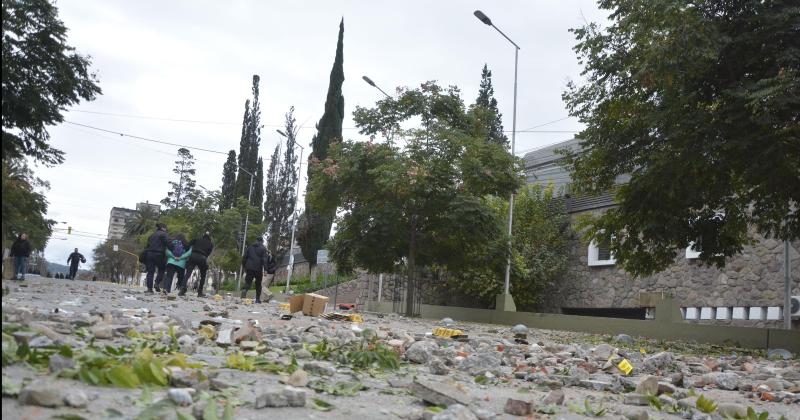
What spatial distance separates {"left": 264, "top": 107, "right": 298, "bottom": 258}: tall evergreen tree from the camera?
56938 millimetres

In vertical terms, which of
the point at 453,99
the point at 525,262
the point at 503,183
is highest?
the point at 453,99

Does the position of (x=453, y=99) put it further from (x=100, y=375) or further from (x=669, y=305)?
(x=100, y=375)

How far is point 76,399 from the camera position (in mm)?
2975

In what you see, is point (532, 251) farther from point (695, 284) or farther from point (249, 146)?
point (249, 146)

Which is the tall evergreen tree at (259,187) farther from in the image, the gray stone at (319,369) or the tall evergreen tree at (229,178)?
the gray stone at (319,369)

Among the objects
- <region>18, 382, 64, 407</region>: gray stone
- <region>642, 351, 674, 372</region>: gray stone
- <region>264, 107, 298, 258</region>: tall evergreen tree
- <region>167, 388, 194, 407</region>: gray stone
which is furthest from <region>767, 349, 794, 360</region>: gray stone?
<region>264, 107, 298, 258</region>: tall evergreen tree

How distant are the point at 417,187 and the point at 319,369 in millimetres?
14256

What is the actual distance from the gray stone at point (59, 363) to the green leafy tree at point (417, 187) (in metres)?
15.2

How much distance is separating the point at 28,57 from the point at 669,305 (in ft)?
49.7

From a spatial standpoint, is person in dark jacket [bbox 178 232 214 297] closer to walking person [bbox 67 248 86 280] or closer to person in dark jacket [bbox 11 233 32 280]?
person in dark jacket [bbox 11 233 32 280]

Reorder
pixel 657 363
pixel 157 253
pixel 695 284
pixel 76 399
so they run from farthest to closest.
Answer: pixel 695 284, pixel 157 253, pixel 657 363, pixel 76 399

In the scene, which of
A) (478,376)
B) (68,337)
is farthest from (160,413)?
(478,376)

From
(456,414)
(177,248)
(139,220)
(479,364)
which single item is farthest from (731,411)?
(139,220)

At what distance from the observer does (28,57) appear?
6133 millimetres
